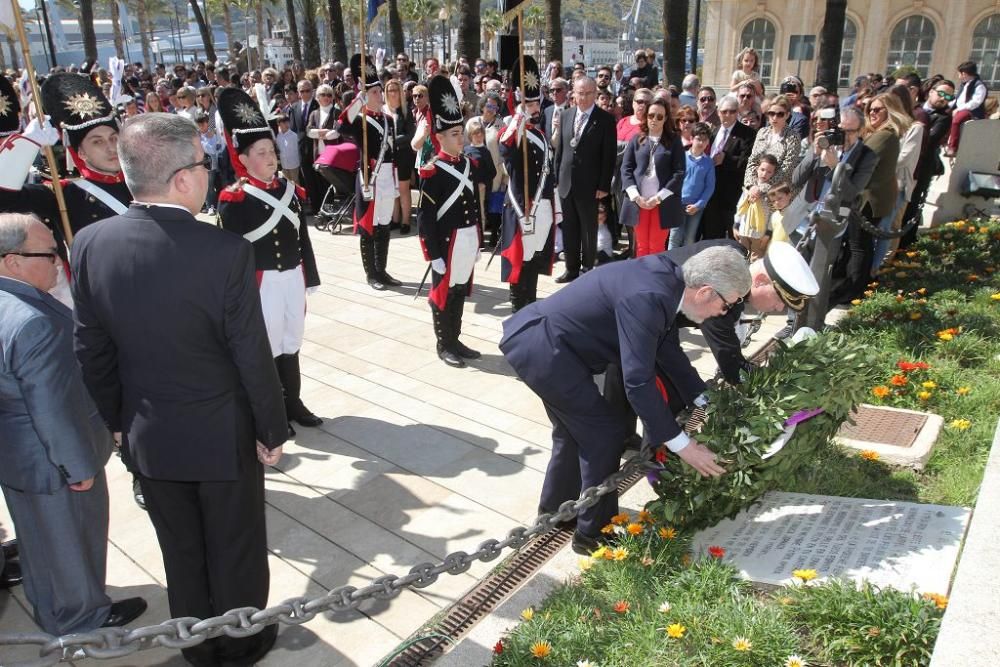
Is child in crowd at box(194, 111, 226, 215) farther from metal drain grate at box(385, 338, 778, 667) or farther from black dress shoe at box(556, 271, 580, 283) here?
metal drain grate at box(385, 338, 778, 667)

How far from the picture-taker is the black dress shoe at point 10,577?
3.80 m

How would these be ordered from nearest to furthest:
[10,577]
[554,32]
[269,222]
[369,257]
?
[10,577], [269,222], [369,257], [554,32]

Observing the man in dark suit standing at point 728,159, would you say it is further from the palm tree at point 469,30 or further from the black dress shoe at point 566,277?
the palm tree at point 469,30

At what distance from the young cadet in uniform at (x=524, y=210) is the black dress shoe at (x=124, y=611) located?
14.3 ft

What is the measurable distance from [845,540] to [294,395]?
351cm

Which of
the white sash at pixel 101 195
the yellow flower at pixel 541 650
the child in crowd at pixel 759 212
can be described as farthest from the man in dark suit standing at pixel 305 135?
the yellow flower at pixel 541 650

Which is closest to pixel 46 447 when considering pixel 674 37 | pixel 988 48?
pixel 674 37

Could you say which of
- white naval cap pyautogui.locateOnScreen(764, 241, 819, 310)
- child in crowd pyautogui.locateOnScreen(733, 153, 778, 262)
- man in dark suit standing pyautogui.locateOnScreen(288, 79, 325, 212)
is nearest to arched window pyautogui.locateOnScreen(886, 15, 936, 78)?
man in dark suit standing pyautogui.locateOnScreen(288, 79, 325, 212)

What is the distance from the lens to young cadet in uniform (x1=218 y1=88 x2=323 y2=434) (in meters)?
4.59

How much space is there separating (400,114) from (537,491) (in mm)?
7050

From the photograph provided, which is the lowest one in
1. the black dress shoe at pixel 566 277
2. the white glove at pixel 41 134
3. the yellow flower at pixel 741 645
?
the black dress shoe at pixel 566 277

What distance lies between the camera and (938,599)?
296cm

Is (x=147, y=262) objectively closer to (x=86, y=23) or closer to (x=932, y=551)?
(x=932, y=551)

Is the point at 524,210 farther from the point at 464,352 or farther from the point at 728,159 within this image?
the point at 728,159
